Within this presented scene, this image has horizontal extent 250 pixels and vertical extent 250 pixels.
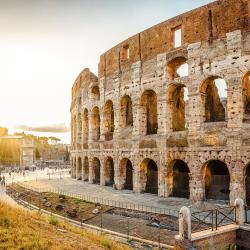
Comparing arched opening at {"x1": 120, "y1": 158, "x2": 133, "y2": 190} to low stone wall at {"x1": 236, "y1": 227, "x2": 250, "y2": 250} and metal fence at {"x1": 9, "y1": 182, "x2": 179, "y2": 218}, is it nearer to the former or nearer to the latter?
metal fence at {"x1": 9, "y1": 182, "x2": 179, "y2": 218}

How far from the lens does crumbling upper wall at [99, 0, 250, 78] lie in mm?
16047

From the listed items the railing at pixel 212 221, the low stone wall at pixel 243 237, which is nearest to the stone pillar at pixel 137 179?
the railing at pixel 212 221

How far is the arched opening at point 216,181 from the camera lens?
17.1 metres

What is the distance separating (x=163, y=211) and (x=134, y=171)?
6524 mm

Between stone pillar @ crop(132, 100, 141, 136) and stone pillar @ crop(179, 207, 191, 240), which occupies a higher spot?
stone pillar @ crop(132, 100, 141, 136)

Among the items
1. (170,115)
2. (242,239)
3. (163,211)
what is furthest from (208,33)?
(242,239)

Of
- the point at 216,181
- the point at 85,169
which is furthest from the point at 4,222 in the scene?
the point at 85,169

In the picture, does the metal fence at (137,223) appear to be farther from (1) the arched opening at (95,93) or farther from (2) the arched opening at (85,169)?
(1) the arched opening at (95,93)

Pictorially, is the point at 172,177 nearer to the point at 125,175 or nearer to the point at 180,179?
the point at 180,179

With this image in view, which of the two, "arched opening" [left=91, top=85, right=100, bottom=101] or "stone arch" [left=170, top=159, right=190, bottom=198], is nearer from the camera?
"stone arch" [left=170, top=159, right=190, bottom=198]

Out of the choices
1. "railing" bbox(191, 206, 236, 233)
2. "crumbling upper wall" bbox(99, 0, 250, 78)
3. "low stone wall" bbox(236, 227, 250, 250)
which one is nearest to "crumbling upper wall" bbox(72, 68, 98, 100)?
"crumbling upper wall" bbox(99, 0, 250, 78)

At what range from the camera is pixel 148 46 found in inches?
822

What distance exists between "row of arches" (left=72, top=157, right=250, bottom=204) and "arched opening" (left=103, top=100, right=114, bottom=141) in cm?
197

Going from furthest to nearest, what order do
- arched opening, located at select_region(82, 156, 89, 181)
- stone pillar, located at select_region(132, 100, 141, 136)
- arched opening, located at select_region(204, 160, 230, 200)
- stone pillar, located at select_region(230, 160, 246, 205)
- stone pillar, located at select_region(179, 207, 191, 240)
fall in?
arched opening, located at select_region(82, 156, 89, 181), stone pillar, located at select_region(132, 100, 141, 136), arched opening, located at select_region(204, 160, 230, 200), stone pillar, located at select_region(230, 160, 246, 205), stone pillar, located at select_region(179, 207, 191, 240)
